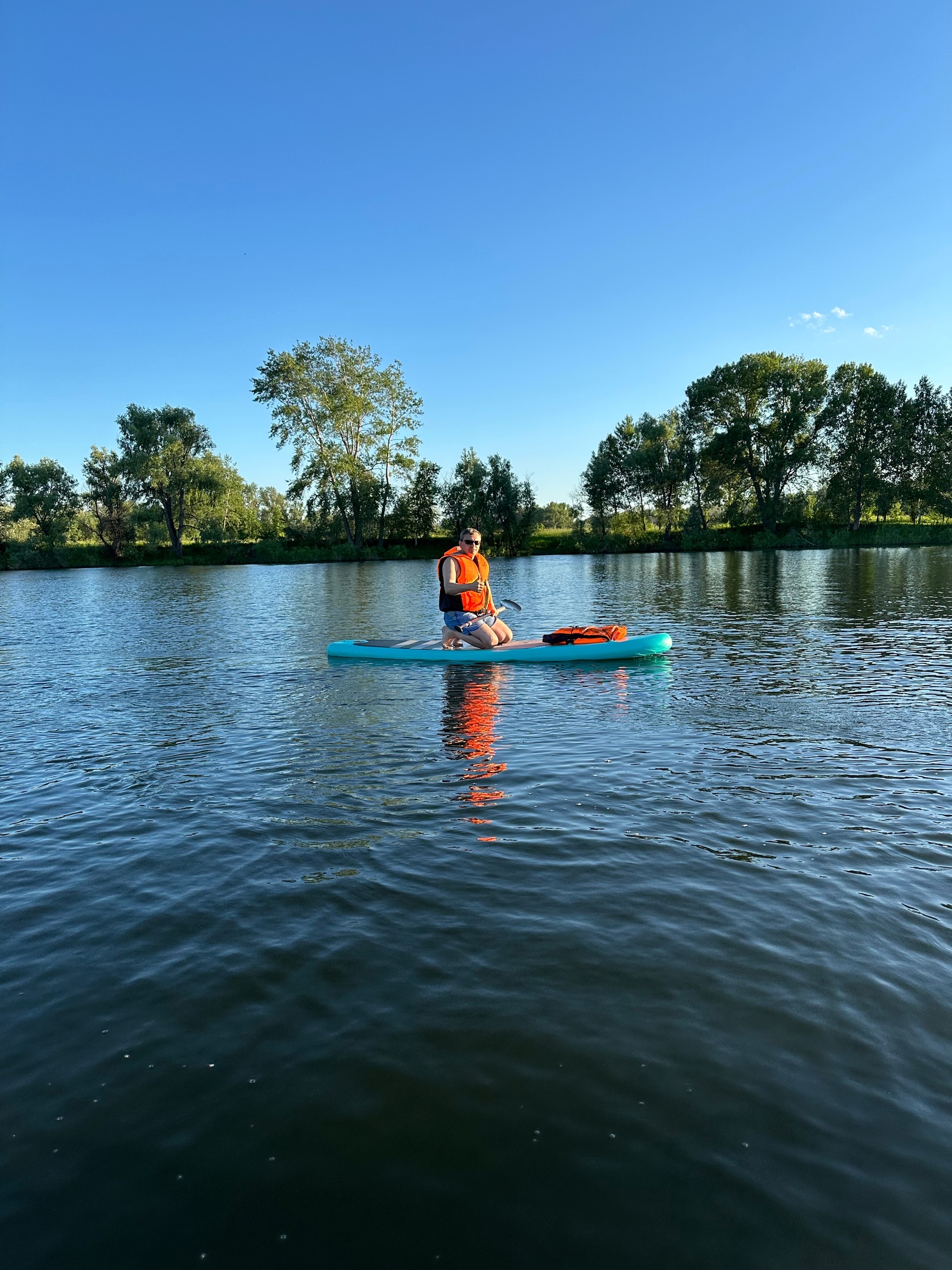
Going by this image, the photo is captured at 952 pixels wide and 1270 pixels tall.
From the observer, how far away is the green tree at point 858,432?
217 ft

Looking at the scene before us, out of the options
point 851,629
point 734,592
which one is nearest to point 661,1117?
point 851,629

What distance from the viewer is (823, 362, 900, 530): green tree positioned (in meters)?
66.2

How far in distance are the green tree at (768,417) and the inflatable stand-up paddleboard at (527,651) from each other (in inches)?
2323

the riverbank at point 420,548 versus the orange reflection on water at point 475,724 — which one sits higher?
the riverbank at point 420,548

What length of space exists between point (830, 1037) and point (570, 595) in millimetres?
27722

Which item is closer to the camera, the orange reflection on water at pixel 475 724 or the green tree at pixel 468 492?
the orange reflection on water at pixel 475 724

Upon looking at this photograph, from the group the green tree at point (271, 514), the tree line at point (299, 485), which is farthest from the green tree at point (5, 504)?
the green tree at point (271, 514)

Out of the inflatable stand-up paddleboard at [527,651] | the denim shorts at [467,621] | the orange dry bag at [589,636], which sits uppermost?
the denim shorts at [467,621]

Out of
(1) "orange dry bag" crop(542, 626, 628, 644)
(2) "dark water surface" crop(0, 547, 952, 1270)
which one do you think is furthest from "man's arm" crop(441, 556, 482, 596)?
(2) "dark water surface" crop(0, 547, 952, 1270)

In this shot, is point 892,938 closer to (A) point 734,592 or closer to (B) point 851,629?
(B) point 851,629

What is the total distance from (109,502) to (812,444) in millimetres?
67204

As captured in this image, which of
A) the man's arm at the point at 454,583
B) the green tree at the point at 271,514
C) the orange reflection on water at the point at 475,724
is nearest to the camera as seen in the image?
the orange reflection on water at the point at 475,724

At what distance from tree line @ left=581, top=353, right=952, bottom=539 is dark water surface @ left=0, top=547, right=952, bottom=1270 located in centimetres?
6420

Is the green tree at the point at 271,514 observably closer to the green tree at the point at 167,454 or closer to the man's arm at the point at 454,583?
the green tree at the point at 167,454
